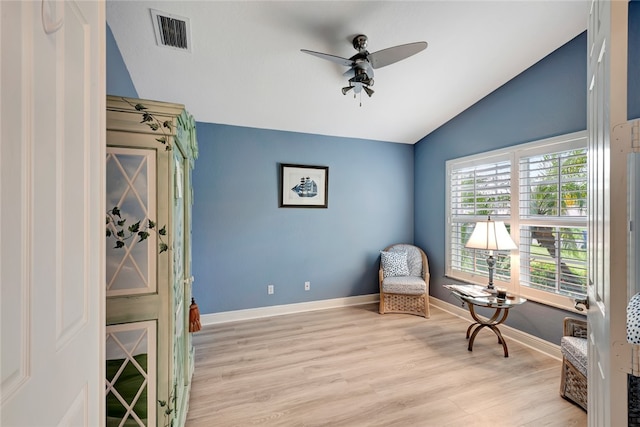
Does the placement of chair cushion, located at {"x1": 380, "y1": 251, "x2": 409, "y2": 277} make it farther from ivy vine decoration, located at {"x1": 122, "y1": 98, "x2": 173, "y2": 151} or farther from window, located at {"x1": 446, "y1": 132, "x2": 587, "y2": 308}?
ivy vine decoration, located at {"x1": 122, "y1": 98, "x2": 173, "y2": 151}

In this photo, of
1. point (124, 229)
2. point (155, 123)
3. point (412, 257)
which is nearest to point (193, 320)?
point (124, 229)

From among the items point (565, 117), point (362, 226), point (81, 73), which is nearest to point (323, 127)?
point (362, 226)

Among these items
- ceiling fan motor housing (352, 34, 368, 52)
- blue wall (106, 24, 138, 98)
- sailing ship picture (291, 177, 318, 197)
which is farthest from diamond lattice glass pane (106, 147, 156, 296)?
sailing ship picture (291, 177, 318, 197)

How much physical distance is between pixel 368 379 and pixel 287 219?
218cm

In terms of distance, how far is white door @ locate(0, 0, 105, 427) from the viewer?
0.43 m

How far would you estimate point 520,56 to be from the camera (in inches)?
108

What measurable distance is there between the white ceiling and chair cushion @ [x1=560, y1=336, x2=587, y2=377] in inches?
101

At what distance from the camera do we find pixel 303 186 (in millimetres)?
3852

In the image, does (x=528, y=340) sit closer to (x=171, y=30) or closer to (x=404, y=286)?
(x=404, y=286)

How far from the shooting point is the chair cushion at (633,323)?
75 centimetres

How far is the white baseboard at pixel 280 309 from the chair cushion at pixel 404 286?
578 millimetres

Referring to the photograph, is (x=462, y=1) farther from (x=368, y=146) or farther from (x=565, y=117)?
(x=368, y=146)

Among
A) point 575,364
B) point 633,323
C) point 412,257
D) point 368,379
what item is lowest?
point 368,379

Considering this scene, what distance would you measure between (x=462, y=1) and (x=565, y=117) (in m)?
1.51
